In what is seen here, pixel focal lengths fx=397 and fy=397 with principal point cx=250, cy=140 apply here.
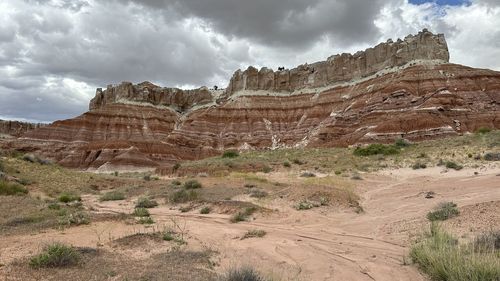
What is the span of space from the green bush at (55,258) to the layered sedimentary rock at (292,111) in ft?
152

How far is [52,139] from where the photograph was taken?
255ft

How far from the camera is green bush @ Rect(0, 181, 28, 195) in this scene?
17.4 m

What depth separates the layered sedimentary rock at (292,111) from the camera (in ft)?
171

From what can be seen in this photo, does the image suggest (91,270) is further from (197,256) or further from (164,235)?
(164,235)

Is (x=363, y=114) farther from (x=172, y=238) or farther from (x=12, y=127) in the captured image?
(x=12, y=127)

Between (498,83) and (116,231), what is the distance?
58540mm

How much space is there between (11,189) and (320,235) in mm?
14701

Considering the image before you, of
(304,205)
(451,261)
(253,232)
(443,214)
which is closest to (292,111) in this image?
(304,205)

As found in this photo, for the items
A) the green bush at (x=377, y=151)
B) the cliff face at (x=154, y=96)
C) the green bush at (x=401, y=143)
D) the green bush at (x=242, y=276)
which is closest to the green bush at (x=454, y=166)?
the green bush at (x=377, y=151)

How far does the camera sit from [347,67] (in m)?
72.6

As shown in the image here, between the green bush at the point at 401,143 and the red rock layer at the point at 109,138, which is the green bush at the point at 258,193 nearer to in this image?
the green bush at the point at 401,143

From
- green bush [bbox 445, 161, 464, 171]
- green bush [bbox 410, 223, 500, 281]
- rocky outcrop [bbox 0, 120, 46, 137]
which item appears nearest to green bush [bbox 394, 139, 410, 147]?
green bush [bbox 445, 161, 464, 171]

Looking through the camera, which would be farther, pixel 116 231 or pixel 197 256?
pixel 116 231

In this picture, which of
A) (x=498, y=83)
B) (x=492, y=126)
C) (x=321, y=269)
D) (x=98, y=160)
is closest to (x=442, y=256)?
(x=321, y=269)
